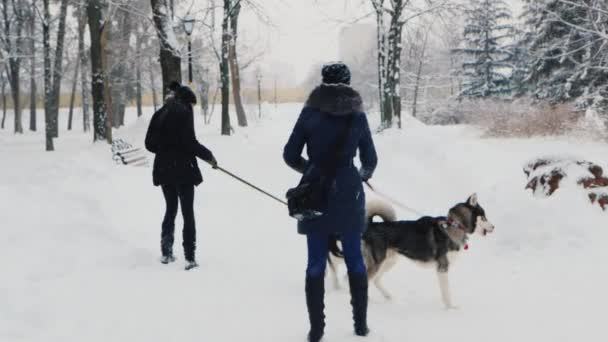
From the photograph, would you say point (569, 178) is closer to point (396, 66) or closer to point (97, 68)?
point (396, 66)

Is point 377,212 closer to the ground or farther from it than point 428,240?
farther from it

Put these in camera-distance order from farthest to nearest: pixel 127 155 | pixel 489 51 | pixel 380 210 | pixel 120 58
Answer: pixel 489 51 < pixel 120 58 < pixel 127 155 < pixel 380 210

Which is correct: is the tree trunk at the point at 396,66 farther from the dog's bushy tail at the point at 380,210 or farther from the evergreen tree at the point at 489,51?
the evergreen tree at the point at 489,51

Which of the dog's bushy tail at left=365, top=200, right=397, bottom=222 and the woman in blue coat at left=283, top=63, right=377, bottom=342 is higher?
the woman in blue coat at left=283, top=63, right=377, bottom=342

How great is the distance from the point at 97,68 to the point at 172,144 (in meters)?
13.4

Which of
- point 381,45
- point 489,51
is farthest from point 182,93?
point 489,51

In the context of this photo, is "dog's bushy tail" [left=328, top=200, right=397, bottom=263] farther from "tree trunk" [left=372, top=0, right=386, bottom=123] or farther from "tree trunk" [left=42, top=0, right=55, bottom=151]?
"tree trunk" [left=42, top=0, right=55, bottom=151]

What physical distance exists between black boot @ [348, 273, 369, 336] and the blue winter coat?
1.39 feet

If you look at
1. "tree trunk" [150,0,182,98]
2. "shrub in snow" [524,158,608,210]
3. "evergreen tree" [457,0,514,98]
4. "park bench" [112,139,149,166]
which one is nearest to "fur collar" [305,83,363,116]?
"shrub in snow" [524,158,608,210]

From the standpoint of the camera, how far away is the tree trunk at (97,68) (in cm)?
1767

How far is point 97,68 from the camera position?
17.6 metres

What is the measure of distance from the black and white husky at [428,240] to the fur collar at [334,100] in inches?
72.5

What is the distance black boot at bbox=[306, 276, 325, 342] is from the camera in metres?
3.88

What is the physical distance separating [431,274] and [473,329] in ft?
5.86
